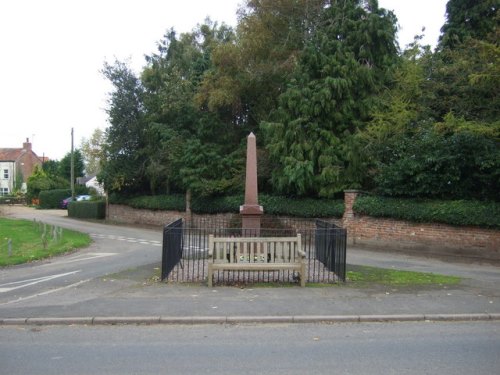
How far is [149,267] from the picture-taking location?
1231 cm

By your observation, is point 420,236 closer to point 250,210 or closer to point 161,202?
point 250,210

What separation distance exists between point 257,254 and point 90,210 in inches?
1232

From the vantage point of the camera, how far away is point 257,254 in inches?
382

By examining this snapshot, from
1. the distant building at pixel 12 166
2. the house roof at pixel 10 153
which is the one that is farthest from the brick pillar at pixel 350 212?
the house roof at pixel 10 153

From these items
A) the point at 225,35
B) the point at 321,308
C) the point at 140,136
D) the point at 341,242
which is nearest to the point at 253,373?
the point at 321,308

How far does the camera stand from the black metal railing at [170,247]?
10.2 m

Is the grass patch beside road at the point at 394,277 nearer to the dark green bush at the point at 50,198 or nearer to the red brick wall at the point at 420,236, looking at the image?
the red brick wall at the point at 420,236

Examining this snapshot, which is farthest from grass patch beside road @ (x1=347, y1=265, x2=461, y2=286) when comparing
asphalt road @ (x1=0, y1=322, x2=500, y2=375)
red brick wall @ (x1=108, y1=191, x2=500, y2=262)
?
red brick wall @ (x1=108, y1=191, x2=500, y2=262)

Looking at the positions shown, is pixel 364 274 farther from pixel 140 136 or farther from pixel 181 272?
pixel 140 136

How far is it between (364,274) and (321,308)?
3775 mm

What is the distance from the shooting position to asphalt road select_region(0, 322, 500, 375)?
530cm

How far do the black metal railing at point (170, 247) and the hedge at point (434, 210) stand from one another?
8.79 m

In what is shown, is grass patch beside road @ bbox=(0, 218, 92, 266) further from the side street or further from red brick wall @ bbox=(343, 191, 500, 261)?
red brick wall @ bbox=(343, 191, 500, 261)


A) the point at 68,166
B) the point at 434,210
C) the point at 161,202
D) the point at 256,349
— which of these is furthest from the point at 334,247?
the point at 68,166
